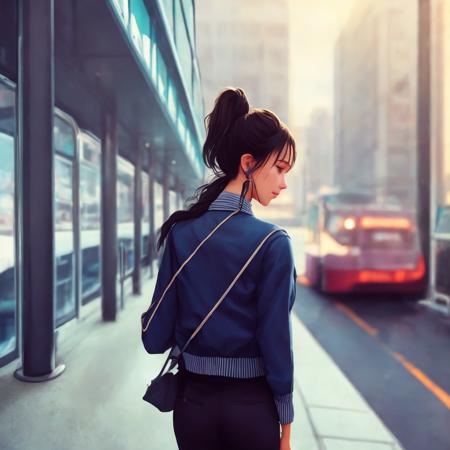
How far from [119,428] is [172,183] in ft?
66.0

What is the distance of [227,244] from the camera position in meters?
1.30

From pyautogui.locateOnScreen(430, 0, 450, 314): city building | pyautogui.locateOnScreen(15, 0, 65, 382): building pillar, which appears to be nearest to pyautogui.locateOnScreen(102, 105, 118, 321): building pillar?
pyautogui.locateOnScreen(15, 0, 65, 382): building pillar

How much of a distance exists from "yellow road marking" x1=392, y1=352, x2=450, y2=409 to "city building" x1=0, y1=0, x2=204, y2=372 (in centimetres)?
389

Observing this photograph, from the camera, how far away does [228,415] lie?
128cm

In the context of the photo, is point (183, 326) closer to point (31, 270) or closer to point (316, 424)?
point (316, 424)

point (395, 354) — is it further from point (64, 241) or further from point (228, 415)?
point (64, 241)

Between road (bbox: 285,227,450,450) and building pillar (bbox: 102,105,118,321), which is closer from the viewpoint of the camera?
road (bbox: 285,227,450,450)

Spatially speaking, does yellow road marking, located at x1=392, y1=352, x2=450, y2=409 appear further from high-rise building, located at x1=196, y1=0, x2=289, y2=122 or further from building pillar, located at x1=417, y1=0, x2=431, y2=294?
high-rise building, located at x1=196, y1=0, x2=289, y2=122

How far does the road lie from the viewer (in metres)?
3.65

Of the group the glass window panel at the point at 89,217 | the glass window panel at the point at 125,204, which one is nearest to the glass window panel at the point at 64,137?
the glass window panel at the point at 89,217

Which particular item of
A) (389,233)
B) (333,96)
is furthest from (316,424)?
(333,96)

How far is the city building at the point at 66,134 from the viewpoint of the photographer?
380 centimetres

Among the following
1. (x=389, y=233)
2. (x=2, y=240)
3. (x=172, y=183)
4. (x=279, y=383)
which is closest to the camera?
(x=279, y=383)

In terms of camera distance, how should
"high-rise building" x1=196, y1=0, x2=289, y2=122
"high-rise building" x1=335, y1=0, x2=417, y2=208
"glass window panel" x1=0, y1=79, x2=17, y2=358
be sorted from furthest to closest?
"high-rise building" x1=196, y1=0, x2=289, y2=122 < "high-rise building" x1=335, y1=0, x2=417, y2=208 < "glass window panel" x1=0, y1=79, x2=17, y2=358
